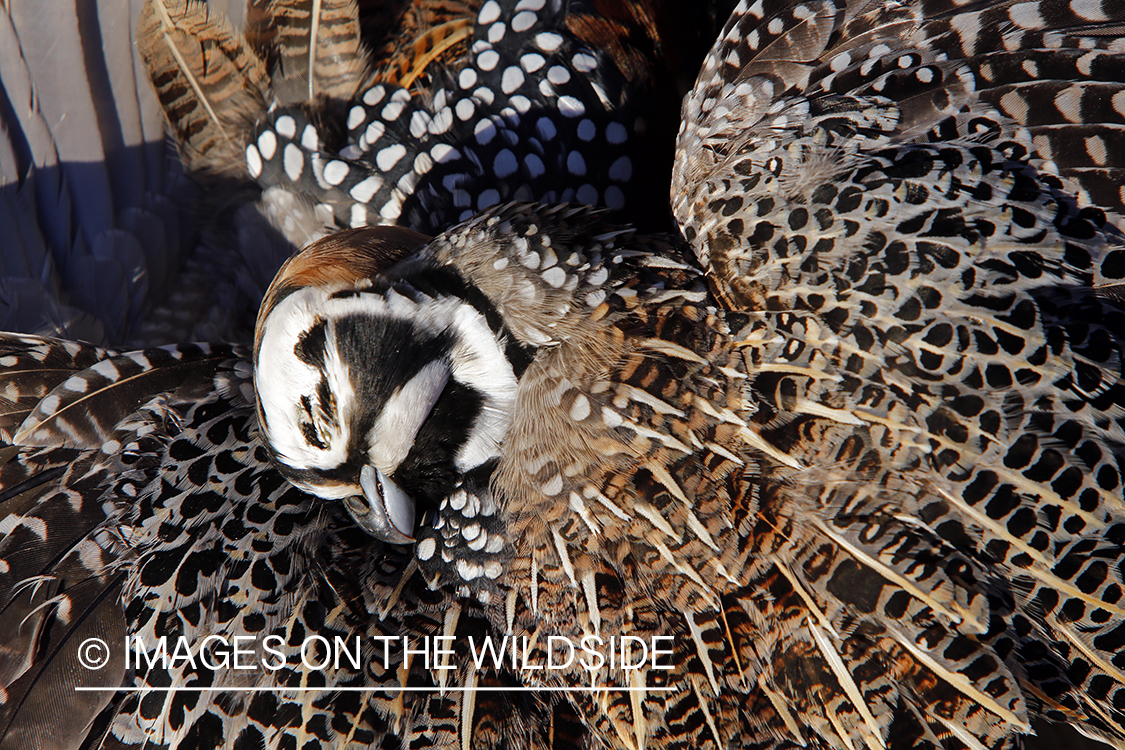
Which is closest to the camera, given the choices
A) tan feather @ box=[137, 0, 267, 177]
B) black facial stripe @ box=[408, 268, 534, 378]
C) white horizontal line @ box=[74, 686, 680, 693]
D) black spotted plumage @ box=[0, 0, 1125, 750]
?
black spotted plumage @ box=[0, 0, 1125, 750]

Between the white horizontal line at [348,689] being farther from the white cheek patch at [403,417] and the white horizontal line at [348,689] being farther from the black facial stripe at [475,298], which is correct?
the black facial stripe at [475,298]

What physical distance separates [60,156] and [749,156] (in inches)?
70.2

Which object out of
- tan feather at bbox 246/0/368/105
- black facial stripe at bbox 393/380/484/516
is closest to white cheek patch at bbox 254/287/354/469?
black facial stripe at bbox 393/380/484/516

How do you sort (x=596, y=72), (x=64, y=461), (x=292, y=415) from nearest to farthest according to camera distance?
(x=292, y=415)
(x=64, y=461)
(x=596, y=72)

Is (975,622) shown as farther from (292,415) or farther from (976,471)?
(292,415)

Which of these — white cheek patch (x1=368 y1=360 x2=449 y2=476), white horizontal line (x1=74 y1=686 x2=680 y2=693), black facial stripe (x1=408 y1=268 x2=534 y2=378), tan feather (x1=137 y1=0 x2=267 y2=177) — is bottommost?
white horizontal line (x1=74 y1=686 x2=680 y2=693)

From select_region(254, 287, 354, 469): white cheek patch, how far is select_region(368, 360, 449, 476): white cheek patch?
0.21 feet

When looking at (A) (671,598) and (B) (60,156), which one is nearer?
(A) (671,598)

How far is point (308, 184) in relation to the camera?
6.40ft


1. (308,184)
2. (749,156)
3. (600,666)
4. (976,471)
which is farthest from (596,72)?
Result: (600,666)

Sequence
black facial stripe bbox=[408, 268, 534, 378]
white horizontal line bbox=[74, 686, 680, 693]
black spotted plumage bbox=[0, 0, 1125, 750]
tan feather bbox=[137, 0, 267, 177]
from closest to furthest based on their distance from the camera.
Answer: black spotted plumage bbox=[0, 0, 1125, 750], white horizontal line bbox=[74, 686, 680, 693], black facial stripe bbox=[408, 268, 534, 378], tan feather bbox=[137, 0, 267, 177]

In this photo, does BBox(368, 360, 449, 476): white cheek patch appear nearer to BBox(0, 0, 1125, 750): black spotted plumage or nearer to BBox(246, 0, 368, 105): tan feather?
BBox(0, 0, 1125, 750): black spotted plumage

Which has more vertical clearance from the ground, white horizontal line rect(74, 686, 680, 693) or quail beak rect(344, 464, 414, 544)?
quail beak rect(344, 464, 414, 544)

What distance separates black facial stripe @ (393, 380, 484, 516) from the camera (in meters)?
1.49
